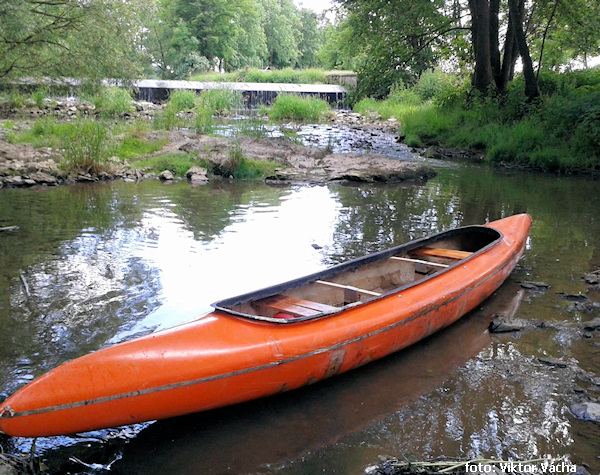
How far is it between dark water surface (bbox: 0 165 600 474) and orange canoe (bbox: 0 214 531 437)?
209 millimetres

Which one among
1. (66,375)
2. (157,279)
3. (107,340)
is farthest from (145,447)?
(157,279)

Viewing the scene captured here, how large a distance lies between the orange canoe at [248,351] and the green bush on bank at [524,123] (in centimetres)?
952

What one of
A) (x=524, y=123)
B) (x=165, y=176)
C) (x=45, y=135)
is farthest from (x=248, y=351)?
(x=524, y=123)

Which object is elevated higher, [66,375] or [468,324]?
[66,375]

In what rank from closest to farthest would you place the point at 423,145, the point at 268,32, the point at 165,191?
the point at 165,191 → the point at 423,145 → the point at 268,32

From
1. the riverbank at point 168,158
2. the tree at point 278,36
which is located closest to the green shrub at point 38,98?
the riverbank at point 168,158

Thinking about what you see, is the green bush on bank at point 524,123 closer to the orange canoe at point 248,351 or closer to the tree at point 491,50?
the tree at point 491,50

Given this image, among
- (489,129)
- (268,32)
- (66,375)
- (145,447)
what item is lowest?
(145,447)

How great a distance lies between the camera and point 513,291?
17.6ft

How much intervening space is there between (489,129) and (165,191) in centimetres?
964

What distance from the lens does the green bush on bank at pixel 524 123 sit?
12758mm

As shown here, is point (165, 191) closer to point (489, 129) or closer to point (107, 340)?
point (107, 340)

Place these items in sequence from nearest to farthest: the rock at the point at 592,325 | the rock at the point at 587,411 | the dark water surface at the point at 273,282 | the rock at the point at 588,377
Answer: the dark water surface at the point at 273,282 < the rock at the point at 587,411 < the rock at the point at 588,377 < the rock at the point at 592,325

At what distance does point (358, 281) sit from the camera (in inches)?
186
